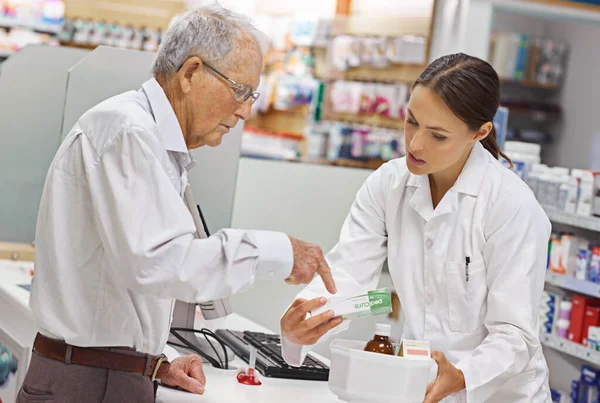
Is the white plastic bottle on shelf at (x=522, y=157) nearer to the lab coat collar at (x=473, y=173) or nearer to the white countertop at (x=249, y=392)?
the lab coat collar at (x=473, y=173)

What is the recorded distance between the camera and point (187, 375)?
238cm

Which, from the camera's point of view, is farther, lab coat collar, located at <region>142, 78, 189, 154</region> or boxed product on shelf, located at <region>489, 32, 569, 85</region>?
boxed product on shelf, located at <region>489, 32, 569, 85</region>

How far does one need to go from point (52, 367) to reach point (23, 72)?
8.83 ft

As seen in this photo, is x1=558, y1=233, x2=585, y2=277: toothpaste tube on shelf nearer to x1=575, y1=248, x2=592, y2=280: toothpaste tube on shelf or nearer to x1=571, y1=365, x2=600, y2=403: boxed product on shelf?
x1=575, y1=248, x2=592, y2=280: toothpaste tube on shelf

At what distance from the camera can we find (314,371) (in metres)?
2.65

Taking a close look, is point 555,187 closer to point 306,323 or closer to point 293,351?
point 293,351

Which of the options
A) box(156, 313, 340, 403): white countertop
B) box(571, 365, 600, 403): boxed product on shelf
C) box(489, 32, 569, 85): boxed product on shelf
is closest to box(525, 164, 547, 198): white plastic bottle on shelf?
box(571, 365, 600, 403): boxed product on shelf

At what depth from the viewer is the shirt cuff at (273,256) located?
69.6 inches

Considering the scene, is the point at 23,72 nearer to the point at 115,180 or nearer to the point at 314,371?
the point at 314,371

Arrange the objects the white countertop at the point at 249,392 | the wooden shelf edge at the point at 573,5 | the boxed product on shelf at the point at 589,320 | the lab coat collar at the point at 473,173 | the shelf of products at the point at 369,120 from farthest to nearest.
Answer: the shelf of products at the point at 369,120, the wooden shelf edge at the point at 573,5, the boxed product on shelf at the point at 589,320, the lab coat collar at the point at 473,173, the white countertop at the point at 249,392

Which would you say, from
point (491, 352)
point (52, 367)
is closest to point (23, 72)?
point (52, 367)

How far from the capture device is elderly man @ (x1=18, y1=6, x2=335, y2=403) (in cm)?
171

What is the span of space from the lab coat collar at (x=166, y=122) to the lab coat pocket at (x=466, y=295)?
2.94 feet

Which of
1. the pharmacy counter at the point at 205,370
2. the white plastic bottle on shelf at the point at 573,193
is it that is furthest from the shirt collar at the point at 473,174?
the white plastic bottle on shelf at the point at 573,193
